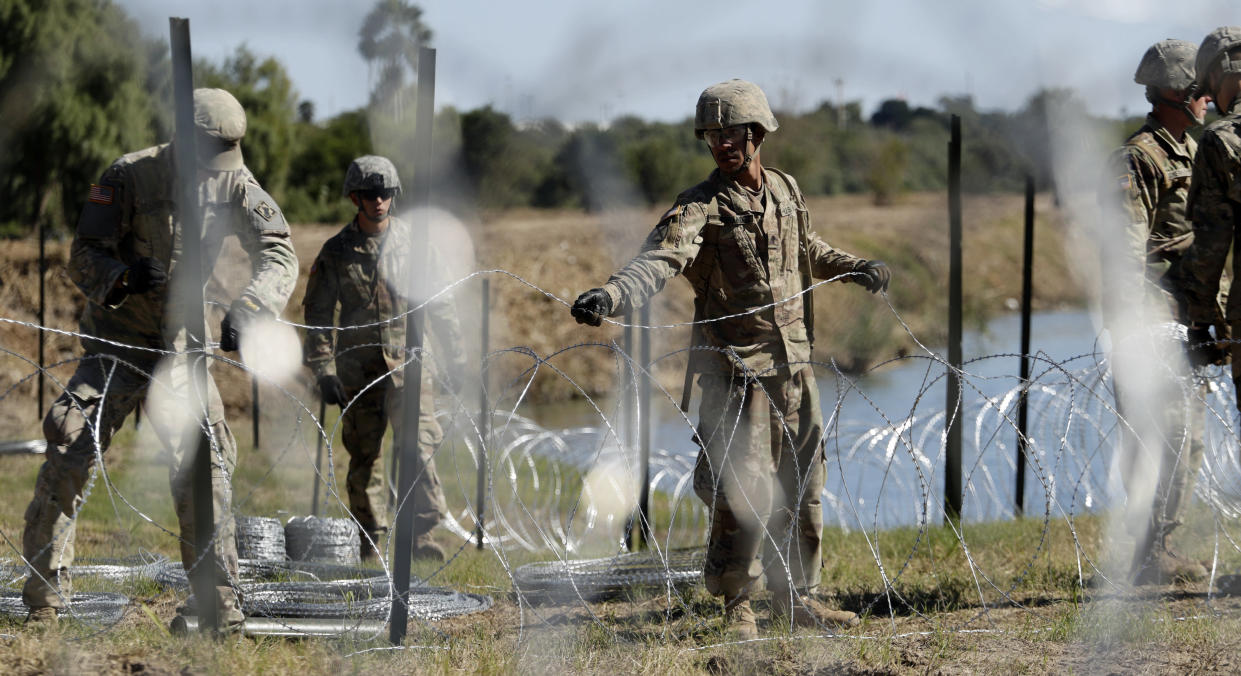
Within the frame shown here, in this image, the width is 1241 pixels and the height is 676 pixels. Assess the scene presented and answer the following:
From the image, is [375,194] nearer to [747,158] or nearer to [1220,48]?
[747,158]

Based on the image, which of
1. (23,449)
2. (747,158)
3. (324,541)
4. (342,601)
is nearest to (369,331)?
(324,541)

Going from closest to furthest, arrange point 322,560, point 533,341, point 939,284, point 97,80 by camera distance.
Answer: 1. point 322,560
2. point 939,284
3. point 97,80
4. point 533,341

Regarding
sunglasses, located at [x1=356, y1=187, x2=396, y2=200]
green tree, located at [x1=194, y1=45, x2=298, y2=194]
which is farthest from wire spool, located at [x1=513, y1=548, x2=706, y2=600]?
green tree, located at [x1=194, y1=45, x2=298, y2=194]

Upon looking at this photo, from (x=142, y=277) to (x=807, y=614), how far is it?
2.64 m

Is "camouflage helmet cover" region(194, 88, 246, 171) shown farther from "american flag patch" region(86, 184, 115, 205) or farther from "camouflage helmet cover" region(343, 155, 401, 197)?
"camouflage helmet cover" region(343, 155, 401, 197)

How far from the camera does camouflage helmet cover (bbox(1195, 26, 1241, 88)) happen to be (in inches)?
195

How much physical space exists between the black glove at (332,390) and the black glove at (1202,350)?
3976mm

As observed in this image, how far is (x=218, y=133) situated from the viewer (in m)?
4.60

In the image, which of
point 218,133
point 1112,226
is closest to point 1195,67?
point 1112,226

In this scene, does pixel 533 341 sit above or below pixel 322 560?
above

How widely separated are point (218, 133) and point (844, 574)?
3.25 meters

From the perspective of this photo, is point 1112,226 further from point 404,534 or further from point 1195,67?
point 404,534

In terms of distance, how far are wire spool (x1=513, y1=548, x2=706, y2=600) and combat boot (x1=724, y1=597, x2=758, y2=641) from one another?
2.31 feet

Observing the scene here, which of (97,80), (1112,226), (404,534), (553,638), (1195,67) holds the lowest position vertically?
(553,638)
